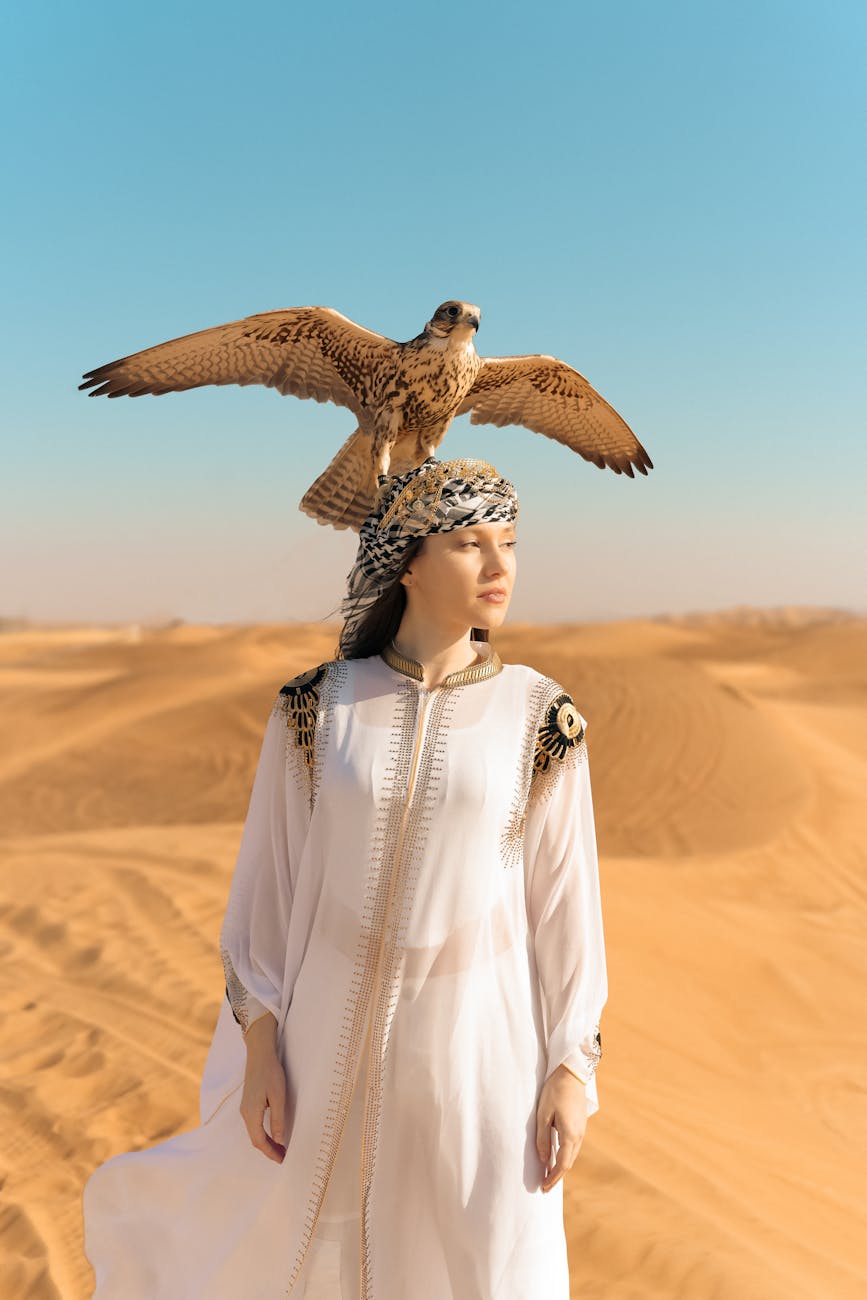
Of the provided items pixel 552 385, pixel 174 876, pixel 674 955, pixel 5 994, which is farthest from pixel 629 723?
pixel 552 385

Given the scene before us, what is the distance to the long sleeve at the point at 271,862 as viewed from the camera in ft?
7.23

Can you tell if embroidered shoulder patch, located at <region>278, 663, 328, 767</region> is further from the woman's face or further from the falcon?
the falcon

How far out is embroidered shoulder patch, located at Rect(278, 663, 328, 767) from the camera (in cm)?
218

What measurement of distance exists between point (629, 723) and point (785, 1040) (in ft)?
25.7

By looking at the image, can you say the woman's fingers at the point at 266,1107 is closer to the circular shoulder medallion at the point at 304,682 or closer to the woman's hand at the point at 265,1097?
the woman's hand at the point at 265,1097

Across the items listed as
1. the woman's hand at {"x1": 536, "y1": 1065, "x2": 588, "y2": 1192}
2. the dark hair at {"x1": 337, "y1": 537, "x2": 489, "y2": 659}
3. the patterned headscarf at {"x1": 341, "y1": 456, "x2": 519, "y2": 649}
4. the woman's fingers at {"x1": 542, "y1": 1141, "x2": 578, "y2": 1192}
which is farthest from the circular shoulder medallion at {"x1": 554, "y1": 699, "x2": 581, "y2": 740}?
the woman's fingers at {"x1": 542, "y1": 1141, "x2": 578, "y2": 1192}

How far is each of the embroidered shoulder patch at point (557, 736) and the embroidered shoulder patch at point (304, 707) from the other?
0.46m

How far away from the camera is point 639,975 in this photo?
6688 mm

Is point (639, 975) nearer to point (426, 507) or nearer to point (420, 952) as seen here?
point (420, 952)

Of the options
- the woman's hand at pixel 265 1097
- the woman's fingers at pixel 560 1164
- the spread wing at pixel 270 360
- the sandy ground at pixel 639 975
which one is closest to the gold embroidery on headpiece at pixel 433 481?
the spread wing at pixel 270 360

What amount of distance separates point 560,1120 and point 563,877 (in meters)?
0.45

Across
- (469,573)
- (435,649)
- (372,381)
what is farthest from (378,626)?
(372,381)

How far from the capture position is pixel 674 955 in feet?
23.4

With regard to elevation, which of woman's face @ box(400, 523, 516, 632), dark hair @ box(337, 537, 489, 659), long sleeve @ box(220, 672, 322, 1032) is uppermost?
woman's face @ box(400, 523, 516, 632)
